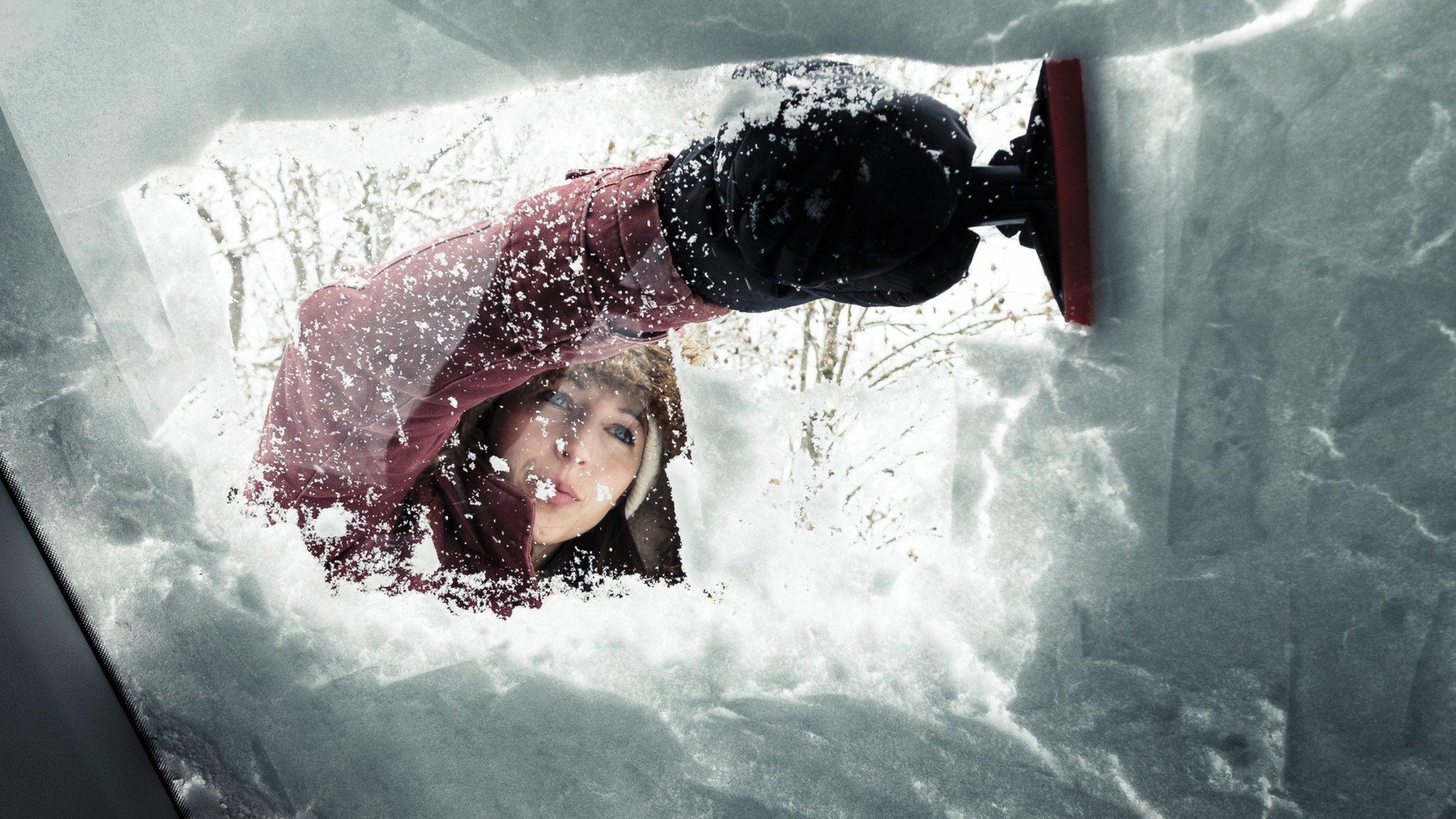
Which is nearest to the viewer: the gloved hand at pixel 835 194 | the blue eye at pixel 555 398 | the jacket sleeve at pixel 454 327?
the gloved hand at pixel 835 194

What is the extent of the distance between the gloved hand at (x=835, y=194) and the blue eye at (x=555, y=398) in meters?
0.24

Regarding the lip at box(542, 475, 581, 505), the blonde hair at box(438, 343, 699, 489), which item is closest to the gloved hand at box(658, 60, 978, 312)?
the blonde hair at box(438, 343, 699, 489)

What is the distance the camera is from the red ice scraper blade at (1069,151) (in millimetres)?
643

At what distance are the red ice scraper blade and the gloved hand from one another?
0.27ft

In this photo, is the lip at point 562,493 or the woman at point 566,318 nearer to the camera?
the woman at point 566,318

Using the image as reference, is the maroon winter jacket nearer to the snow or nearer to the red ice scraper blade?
the snow

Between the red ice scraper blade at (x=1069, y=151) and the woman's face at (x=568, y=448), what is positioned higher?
the red ice scraper blade at (x=1069, y=151)

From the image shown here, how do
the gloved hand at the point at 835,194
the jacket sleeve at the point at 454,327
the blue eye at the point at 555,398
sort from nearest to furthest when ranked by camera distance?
1. the gloved hand at the point at 835,194
2. the jacket sleeve at the point at 454,327
3. the blue eye at the point at 555,398

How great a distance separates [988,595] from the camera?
838 millimetres

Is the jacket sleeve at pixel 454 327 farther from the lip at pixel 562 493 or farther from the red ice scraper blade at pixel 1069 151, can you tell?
the red ice scraper blade at pixel 1069 151

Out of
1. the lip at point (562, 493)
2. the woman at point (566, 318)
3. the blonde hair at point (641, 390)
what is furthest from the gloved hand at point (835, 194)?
the lip at point (562, 493)

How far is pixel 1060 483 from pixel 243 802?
4.33 ft

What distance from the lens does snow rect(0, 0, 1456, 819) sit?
0.65m

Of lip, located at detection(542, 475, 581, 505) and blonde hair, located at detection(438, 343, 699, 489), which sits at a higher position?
blonde hair, located at detection(438, 343, 699, 489)
